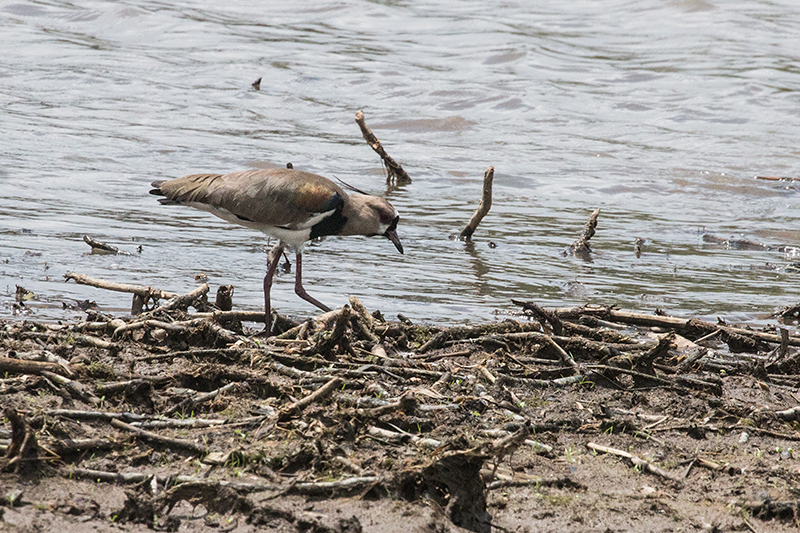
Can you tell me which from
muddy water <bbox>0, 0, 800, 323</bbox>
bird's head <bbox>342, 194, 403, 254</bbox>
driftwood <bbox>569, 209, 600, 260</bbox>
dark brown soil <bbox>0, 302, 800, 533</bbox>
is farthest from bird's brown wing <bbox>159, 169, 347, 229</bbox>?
driftwood <bbox>569, 209, 600, 260</bbox>

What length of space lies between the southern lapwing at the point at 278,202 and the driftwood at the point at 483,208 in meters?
2.83

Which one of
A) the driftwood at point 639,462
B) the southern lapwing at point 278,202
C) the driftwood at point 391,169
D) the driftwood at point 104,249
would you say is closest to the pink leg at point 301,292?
the southern lapwing at point 278,202

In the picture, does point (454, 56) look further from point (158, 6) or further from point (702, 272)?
point (702, 272)

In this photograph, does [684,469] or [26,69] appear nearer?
[684,469]

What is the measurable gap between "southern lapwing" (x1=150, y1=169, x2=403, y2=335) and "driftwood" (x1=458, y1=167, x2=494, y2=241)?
2828 millimetres

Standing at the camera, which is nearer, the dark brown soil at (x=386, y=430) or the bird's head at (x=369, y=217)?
the dark brown soil at (x=386, y=430)

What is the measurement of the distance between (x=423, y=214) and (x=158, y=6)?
1726cm

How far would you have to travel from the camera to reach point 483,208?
1002 centimetres

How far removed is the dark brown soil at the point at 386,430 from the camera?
3.57 metres

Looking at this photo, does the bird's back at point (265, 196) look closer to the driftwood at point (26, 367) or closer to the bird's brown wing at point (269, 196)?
the bird's brown wing at point (269, 196)

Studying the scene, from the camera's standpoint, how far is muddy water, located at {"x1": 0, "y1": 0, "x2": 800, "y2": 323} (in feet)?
27.8

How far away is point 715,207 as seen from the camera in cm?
1351

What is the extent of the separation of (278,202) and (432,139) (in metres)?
A: 10.8

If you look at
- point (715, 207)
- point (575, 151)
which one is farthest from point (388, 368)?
point (575, 151)
